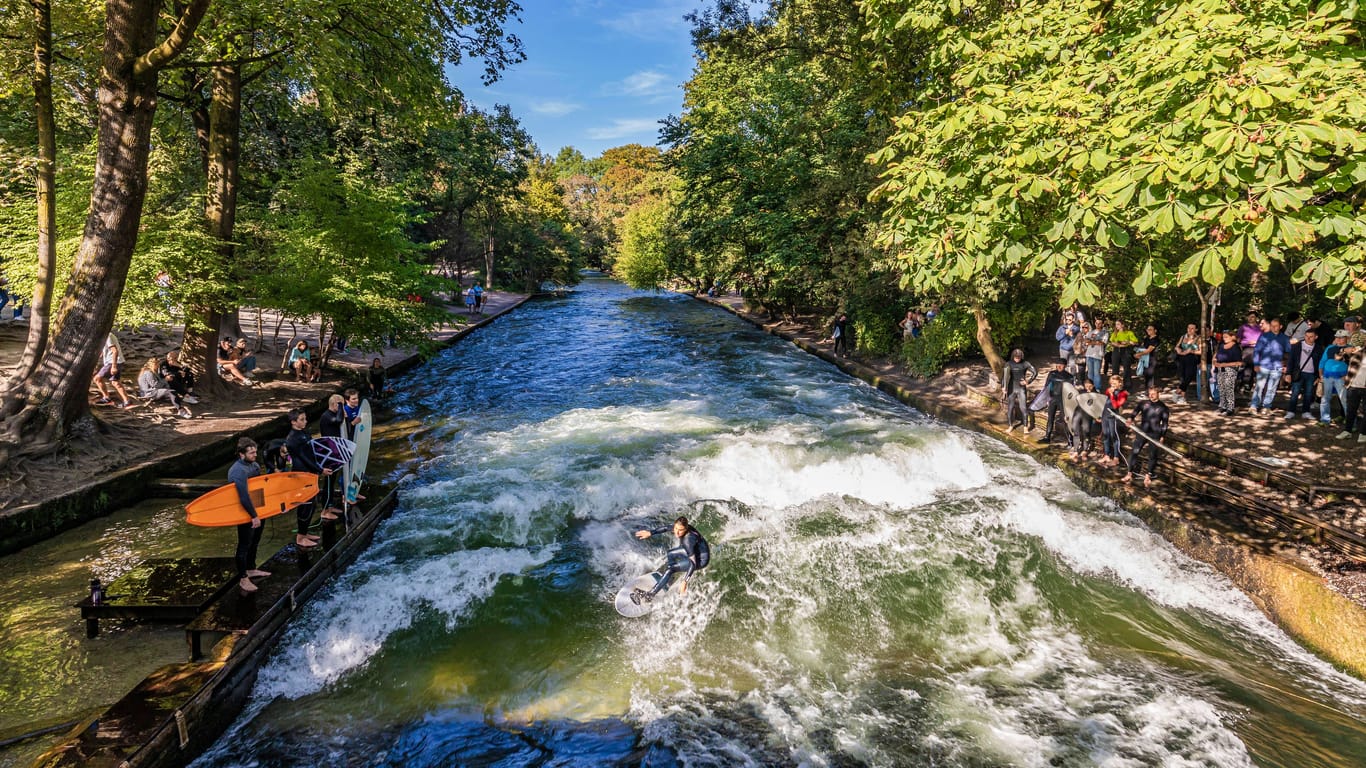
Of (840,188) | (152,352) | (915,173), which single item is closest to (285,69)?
(152,352)

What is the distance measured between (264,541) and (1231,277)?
786 inches

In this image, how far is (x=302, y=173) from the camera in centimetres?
1720

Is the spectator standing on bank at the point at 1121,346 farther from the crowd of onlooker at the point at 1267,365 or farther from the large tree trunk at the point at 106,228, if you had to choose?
the large tree trunk at the point at 106,228

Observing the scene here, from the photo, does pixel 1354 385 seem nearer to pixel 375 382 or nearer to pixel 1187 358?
pixel 1187 358

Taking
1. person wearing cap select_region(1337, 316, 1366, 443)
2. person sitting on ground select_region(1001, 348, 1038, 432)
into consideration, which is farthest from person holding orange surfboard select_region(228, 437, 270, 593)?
person wearing cap select_region(1337, 316, 1366, 443)

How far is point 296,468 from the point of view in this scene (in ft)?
26.7

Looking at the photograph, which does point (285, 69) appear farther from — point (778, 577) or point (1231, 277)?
point (1231, 277)

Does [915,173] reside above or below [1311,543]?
above

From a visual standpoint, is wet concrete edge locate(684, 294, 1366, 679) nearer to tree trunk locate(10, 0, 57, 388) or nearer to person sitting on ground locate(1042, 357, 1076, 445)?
person sitting on ground locate(1042, 357, 1076, 445)

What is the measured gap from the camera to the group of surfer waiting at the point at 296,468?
22.2 ft

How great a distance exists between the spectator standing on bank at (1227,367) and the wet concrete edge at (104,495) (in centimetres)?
1854

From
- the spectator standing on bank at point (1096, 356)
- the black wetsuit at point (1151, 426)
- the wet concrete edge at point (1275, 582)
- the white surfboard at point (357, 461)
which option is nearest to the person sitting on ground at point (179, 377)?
the white surfboard at point (357, 461)

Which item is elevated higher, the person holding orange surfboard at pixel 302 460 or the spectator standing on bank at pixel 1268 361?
the spectator standing on bank at pixel 1268 361

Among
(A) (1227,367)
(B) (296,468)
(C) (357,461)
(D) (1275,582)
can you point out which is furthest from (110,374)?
(A) (1227,367)
